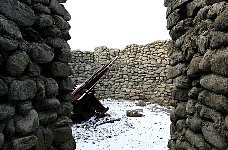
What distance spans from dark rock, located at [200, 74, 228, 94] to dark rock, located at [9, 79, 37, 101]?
1562 millimetres

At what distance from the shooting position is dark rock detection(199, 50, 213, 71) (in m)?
2.12

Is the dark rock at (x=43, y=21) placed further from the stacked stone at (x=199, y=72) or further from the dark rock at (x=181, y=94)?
the dark rock at (x=181, y=94)

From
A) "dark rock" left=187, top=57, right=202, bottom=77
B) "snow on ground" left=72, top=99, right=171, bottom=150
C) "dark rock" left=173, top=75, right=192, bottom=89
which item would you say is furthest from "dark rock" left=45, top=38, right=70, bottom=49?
"snow on ground" left=72, top=99, right=171, bottom=150

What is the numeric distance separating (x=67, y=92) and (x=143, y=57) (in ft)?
33.6

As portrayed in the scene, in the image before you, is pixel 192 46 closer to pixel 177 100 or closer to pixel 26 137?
pixel 177 100

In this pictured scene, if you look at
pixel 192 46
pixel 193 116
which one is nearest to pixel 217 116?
pixel 193 116

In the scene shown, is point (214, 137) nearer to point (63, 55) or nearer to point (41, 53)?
point (41, 53)

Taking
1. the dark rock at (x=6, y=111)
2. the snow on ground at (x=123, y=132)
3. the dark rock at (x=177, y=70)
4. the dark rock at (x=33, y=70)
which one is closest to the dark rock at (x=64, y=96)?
the dark rock at (x=33, y=70)

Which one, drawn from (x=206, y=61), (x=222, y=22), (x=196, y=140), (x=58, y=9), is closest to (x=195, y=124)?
(x=196, y=140)

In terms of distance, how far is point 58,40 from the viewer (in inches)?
124

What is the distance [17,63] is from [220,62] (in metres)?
1.68

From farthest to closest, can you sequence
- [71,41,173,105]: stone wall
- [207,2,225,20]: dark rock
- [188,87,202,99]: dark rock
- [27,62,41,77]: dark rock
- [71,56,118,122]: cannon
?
[71,41,173,105]: stone wall
[71,56,118,122]: cannon
[27,62,41,77]: dark rock
[188,87,202,99]: dark rock
[207,2,225,20]: dark rock

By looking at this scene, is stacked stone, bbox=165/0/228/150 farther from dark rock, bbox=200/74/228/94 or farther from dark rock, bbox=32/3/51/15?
dark rock, bbox=32/3/51/15

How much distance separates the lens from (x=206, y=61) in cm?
216
